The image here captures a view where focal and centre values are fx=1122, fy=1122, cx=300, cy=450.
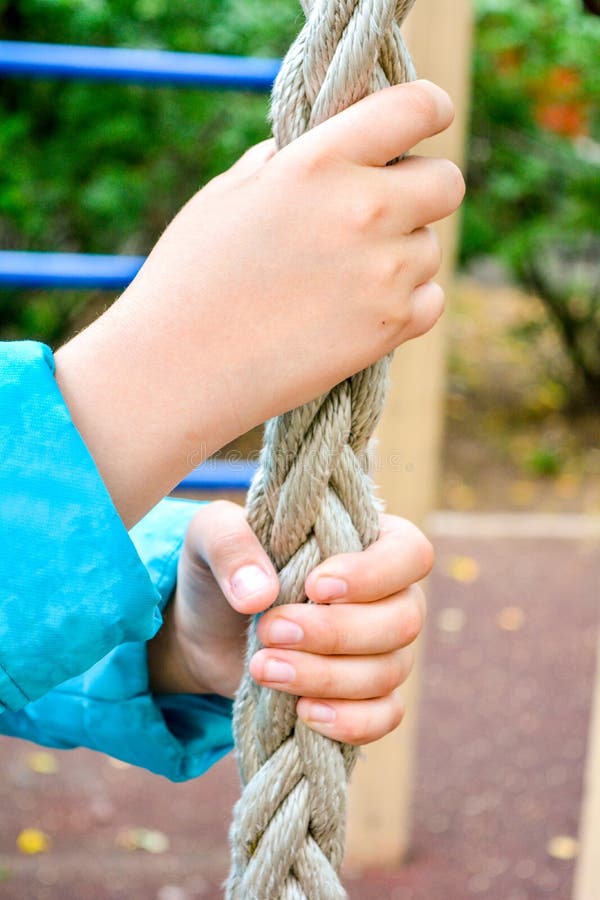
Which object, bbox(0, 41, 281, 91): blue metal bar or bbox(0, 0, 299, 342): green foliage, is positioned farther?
bbox(0, 0, 299, 342): green foliage

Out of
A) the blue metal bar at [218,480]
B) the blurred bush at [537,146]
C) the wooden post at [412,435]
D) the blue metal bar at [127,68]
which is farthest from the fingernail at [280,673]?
the blurred bush at [537,146]

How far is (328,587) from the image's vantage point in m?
0.63

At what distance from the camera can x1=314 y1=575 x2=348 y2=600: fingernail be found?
63 cm

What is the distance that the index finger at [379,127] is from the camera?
571mm

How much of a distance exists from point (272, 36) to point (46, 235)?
32.9 inches

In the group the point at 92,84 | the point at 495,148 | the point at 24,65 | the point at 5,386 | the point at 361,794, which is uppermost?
the point at 5,386

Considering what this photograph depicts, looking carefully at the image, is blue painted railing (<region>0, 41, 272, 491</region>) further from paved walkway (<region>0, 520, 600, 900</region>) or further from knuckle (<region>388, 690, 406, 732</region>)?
knuckle (<region>388, 690, 406, 732</region>)

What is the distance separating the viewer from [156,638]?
96 centimetres

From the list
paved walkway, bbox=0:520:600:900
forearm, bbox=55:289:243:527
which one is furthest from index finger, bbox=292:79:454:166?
paved walkway, bbox=0:520:600:900

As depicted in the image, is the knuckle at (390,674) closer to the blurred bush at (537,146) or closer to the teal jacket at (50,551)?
the teal jacket at (50,551)

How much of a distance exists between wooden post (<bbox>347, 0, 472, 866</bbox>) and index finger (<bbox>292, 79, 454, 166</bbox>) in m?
0.86

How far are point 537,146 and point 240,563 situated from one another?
357 centimetres

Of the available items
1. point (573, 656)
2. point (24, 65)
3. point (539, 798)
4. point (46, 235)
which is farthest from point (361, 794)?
point (46, 235)

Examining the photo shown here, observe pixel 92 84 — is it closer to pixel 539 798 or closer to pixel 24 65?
pixel 24 65
